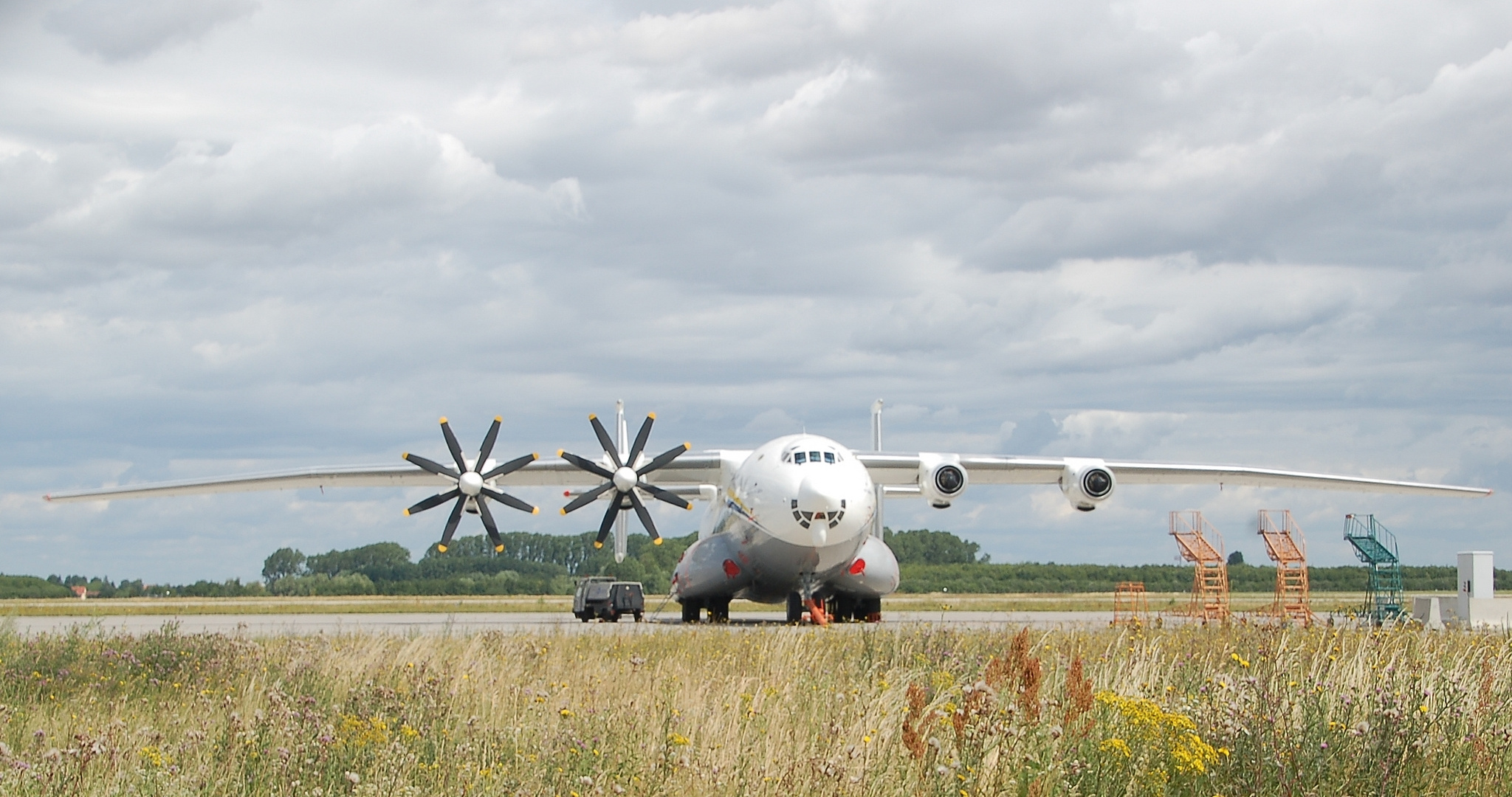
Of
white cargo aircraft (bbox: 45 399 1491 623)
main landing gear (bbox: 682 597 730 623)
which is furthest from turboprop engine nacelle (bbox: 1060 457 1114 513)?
main landing gear (bbox: 682 597 730 623)

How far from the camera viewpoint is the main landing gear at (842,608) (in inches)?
1061

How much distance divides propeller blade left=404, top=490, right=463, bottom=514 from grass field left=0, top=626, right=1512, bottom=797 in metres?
15.2

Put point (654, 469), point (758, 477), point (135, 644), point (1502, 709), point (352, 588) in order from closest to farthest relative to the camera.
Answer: point (1502, 709)
point (135, 644)
point (758, 477)
point (654, 469)
point (352, 588)

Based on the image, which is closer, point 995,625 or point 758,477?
point 995,625

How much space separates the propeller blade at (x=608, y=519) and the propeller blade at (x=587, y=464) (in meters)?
0.53

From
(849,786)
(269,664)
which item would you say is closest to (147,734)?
(849,786)

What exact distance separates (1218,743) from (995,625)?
624 inches

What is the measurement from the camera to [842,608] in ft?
100

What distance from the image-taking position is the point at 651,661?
13.9 metres

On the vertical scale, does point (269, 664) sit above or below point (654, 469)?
below

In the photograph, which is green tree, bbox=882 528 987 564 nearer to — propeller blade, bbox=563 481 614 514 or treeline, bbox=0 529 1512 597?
treeline, bbox=0 529 1512 597

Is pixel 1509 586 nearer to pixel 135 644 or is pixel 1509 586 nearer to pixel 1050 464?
pixel 1050 464

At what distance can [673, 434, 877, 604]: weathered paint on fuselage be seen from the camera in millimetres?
23703

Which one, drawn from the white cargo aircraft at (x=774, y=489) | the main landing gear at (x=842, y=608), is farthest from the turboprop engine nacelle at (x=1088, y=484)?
the main landing gear at (x=842, y=608)
